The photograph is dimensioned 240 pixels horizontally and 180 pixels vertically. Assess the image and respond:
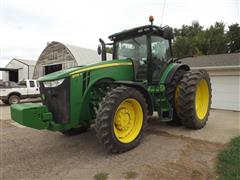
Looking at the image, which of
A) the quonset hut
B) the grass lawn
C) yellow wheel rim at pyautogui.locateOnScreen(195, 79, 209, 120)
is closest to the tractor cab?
yellow wheel rim at pyautogui.locateOnScreen(195, 79, 209, 120)

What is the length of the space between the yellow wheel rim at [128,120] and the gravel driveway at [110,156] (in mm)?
307

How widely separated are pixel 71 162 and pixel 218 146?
116 inches

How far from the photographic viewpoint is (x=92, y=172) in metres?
3.46

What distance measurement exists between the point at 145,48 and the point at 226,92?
22.7 feet

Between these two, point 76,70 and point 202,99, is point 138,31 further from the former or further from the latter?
point 202,99

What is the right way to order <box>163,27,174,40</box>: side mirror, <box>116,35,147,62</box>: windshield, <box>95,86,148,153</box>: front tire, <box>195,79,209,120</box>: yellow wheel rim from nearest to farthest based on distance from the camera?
<box>95,86,148,153</box>: front tire
<box>163,27,174,40</box>: side mirror
<box>116,35,147,62</box>: windshield
<box>195,79,209,120</box>: yellow wheel rim

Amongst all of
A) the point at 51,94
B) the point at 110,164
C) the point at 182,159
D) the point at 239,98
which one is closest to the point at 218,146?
the point at 182,159

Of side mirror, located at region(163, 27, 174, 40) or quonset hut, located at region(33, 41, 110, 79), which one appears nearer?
side mirror, located at region(163, 27, 174, 40)

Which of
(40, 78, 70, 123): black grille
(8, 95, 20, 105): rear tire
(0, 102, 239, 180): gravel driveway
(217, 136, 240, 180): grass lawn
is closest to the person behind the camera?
(217, 136, 240, 180): grass lawn

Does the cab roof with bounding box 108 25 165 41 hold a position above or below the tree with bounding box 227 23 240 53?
below

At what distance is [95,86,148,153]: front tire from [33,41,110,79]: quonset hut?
1413 cm

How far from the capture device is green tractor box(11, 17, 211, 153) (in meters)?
3.85

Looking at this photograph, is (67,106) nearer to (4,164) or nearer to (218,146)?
(4,164)

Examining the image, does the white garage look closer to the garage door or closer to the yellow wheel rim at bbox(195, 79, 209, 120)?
the garage door
